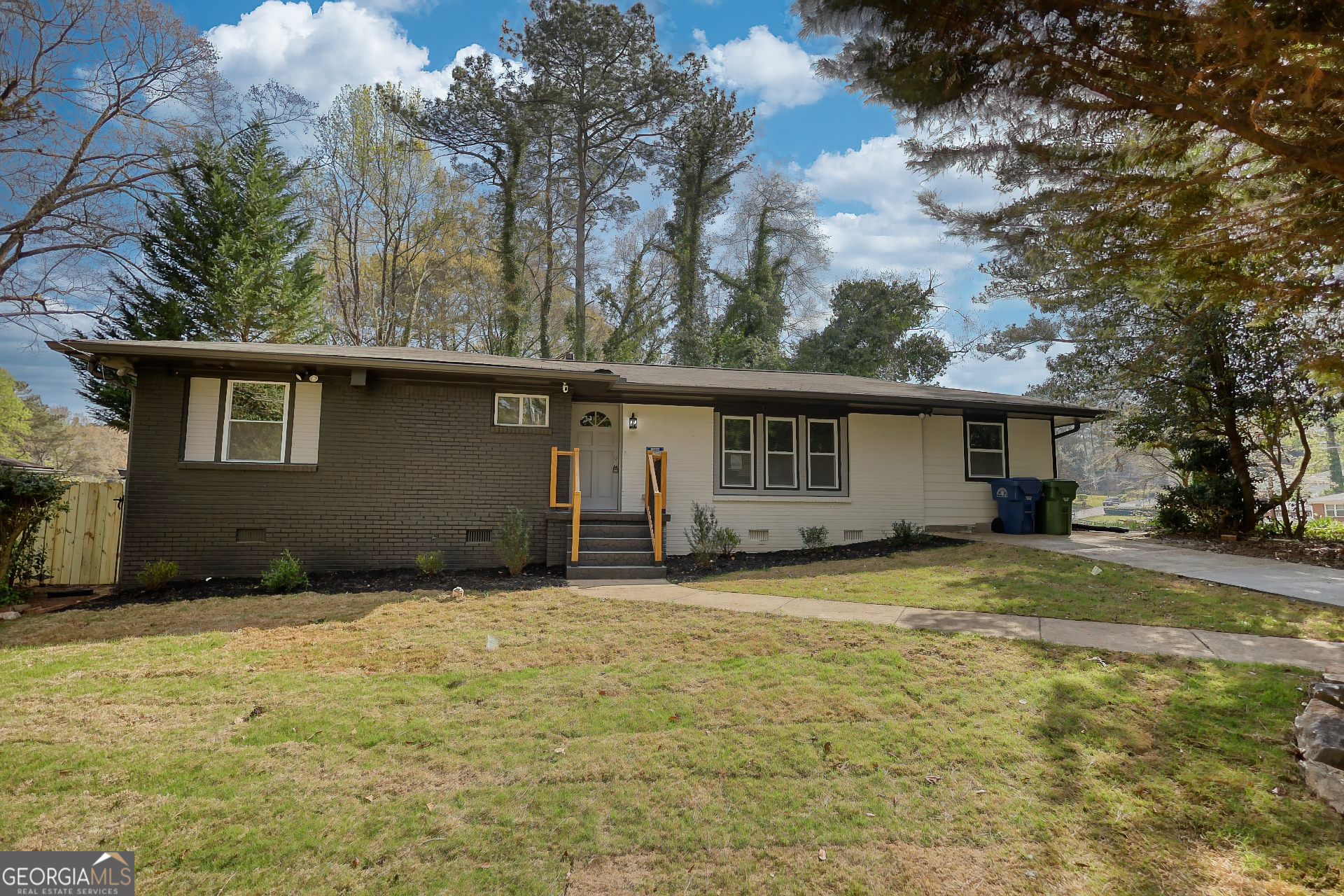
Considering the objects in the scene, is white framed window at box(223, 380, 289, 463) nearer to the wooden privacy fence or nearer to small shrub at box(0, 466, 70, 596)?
the wooden privacy fence

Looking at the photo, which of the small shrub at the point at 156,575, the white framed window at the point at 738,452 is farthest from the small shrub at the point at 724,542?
the small shrub at the point at 156,575

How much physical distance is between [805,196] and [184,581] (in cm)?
2458

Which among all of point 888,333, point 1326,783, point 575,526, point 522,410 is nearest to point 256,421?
point 522,410

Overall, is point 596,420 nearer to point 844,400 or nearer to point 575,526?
point 575,526

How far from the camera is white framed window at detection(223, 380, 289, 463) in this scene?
880 cm

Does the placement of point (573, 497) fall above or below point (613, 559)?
above

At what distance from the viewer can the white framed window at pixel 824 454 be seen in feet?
38.9

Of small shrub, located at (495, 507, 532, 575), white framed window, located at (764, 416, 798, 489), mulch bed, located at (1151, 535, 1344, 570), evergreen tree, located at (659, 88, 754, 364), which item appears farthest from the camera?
evergreen tree, located at (659, 88, 754, 364)

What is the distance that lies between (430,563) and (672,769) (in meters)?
6.32

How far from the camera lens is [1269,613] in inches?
226

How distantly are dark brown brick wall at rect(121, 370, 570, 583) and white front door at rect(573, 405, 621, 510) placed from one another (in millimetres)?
1244

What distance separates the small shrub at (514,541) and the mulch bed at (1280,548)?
10.9 meters

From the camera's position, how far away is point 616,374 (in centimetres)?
959

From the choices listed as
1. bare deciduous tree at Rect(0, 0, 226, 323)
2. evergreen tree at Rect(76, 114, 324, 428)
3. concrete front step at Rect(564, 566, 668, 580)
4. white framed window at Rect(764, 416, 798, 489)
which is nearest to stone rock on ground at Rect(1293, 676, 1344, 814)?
concrete front step at Rect(564, 566, 668, 580)
